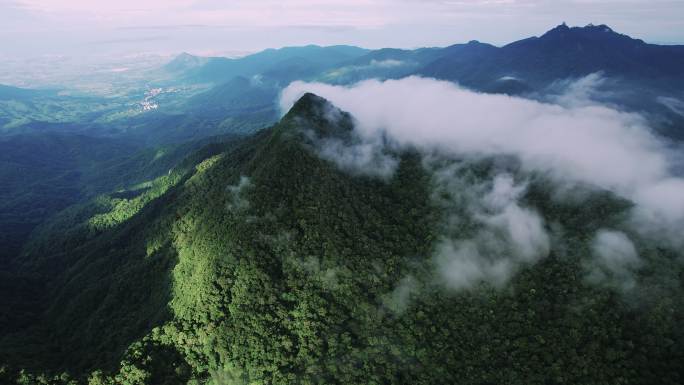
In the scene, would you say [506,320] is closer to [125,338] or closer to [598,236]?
[598,236]

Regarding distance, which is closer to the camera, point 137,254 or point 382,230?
point 382,230

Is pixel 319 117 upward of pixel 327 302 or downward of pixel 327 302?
upward

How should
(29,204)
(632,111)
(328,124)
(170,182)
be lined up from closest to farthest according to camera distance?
(328,124) → (170,182) → (29,204) → (632,111)

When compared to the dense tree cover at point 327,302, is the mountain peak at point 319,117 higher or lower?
higher

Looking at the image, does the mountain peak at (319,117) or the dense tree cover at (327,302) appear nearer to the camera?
the dense tree cover at (327,302)

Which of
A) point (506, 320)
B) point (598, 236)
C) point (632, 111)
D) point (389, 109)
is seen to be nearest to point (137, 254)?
point (506, 320)

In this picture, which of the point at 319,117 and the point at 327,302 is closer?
the point at 327,302

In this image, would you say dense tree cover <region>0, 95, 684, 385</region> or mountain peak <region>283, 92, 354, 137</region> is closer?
dense tree cover <region>0, 95, 684, 385</region>

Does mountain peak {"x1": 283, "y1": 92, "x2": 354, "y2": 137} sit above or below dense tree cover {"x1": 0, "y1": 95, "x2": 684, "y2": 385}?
above
